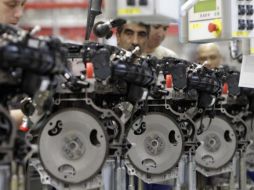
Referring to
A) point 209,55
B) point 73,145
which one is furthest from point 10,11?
point 209,55

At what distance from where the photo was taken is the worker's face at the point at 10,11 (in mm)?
3639

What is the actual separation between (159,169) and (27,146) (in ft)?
4.08

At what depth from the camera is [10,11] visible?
3.67 metres

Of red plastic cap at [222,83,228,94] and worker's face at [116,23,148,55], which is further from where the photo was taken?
worker's face at [116,23,148,55]

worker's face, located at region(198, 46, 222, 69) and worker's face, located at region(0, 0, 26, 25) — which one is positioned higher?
worker's face, located at region(0, 0, 26, 25)

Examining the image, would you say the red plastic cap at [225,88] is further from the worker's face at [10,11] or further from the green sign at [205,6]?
the worker's face at [10,11]

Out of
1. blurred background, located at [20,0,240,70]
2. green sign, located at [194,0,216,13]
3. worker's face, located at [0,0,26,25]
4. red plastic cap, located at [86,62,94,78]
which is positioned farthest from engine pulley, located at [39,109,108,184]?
blurred background, located at [20,0,240,70]

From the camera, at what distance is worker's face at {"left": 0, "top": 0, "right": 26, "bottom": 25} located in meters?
3.64

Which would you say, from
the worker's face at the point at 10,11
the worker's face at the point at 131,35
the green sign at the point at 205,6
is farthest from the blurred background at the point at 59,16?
the worker's face at the point at 10,11

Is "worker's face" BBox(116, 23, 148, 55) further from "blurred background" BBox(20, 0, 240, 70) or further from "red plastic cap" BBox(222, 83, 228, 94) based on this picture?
"blurred background" BBox(20, 0, 240, 70)

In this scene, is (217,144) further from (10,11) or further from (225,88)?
(10,11)

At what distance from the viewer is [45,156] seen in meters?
2.94

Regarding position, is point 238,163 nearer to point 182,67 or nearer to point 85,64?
point 182,67

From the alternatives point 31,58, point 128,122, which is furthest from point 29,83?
point 128,122
